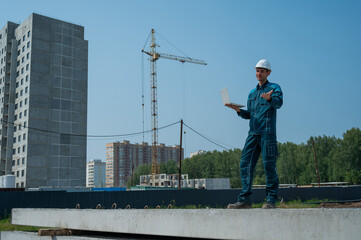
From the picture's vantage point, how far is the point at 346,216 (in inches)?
117

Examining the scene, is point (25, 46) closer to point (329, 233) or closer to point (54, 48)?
point (54, 48)

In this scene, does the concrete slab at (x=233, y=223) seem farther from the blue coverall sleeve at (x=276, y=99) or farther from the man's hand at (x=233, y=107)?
the man's hand at (x=233, y=107)

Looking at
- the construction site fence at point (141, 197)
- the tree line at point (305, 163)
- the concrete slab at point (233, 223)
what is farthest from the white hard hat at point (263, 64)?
the tree line at point (305, 163)

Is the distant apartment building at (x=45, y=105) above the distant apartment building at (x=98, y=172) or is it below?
above

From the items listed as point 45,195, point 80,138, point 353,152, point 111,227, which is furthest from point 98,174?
point 111,227

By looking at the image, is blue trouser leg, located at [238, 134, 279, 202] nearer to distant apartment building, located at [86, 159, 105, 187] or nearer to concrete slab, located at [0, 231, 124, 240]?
concrete slab, located at [0, 231, 124, 240]

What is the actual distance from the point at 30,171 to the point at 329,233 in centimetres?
5756

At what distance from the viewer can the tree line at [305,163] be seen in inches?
2648

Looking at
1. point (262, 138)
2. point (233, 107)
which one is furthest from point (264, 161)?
point (233, 107)

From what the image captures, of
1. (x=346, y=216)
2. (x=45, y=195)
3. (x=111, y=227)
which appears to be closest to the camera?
(x=346, y=216)

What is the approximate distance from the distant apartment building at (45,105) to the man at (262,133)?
2202 inches

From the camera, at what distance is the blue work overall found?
4352mm

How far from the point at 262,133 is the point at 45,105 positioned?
5899cm

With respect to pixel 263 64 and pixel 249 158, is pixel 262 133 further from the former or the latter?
pixel 263 64
